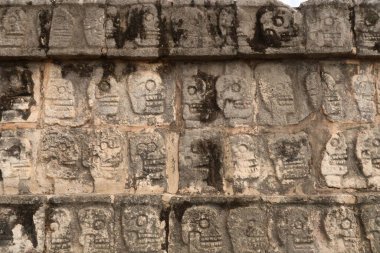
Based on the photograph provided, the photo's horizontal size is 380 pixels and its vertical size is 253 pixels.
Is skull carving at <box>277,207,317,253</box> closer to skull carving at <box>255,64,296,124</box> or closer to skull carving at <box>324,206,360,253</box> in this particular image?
skull carving at <box>324,206,360,253</box>

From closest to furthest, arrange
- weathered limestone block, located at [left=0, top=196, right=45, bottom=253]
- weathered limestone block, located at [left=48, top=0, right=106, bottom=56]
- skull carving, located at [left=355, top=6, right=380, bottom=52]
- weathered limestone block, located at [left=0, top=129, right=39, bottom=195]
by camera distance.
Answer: weathered limestone block, located at [left=0, top=196, right=45, bottom=253] < weathered limestone block, located at [left=0, top=129, right=39, bottom=195] < weathered limestone block, located at [left=48, top=0, right=106, bottom=56] < skull carving, located at [left=355, top=6, right=380, bottom=52]

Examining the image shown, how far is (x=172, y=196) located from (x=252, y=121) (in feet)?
2.98

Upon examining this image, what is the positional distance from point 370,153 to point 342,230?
0.68 meters

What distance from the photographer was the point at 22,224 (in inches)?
207

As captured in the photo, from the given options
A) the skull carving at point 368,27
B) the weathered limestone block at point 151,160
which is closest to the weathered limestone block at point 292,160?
the weathered limestone block at point 151,160

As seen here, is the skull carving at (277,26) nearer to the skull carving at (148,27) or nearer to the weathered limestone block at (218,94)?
the weathered limestone block at (218,94)

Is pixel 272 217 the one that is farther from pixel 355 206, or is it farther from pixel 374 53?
pixel 374 53

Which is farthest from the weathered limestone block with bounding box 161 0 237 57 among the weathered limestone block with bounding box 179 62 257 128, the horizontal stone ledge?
the weathered limestone block with bounding box 179 62 257 128

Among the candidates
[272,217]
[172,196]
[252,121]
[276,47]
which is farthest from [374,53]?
[172,196]

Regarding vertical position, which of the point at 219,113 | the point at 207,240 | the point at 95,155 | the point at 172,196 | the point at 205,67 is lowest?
the point at 207,240

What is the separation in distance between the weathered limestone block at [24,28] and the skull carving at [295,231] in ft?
7.74

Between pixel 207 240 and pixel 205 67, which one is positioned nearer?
pixel 207 240

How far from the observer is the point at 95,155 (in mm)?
5410

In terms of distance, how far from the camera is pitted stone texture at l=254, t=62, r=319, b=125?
553cm
